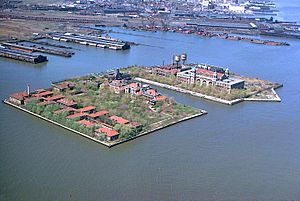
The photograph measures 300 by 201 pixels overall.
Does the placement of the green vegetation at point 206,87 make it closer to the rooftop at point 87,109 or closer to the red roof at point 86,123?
the rooftop at point 87,109

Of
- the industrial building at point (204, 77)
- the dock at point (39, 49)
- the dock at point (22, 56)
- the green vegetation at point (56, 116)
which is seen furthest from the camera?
the dock at point (39, 49)

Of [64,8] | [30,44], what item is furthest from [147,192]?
[64,8]

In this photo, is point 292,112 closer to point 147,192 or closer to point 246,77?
point 246,77

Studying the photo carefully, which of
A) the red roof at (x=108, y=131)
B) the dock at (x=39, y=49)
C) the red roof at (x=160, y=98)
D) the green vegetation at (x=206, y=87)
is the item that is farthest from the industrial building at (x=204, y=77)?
the red roof at (x=108, y=131)

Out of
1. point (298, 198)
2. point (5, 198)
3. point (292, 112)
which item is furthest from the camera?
point (292, 112)

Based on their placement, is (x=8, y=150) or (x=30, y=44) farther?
(x=30, y=44)

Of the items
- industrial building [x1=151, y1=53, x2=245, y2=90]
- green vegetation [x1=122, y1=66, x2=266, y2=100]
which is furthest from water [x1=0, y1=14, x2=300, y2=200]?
industrial building [x1=151, y1=53, x2=245, y2=90]
